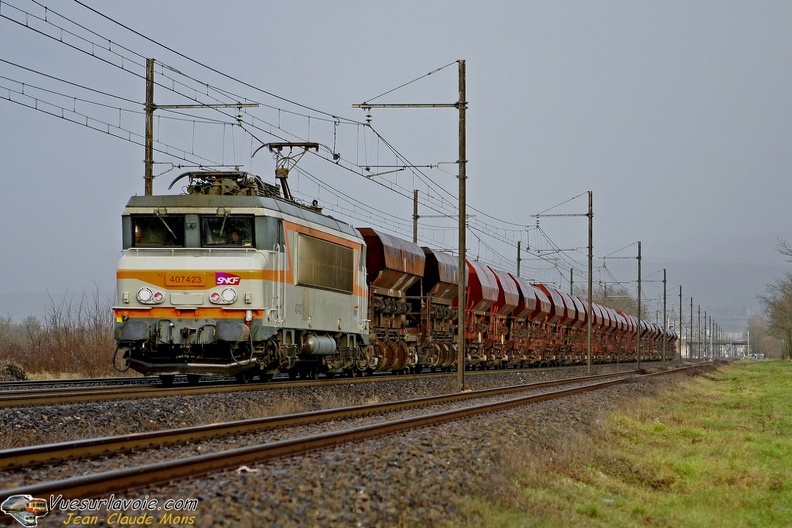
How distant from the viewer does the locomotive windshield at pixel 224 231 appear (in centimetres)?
1989

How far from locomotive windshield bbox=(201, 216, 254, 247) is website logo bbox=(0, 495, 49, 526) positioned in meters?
13.0

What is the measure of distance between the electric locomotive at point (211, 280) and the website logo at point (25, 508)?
12038mm

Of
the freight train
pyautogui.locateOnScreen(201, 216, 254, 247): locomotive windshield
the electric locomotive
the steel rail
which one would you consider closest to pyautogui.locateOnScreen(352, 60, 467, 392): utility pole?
the freight train

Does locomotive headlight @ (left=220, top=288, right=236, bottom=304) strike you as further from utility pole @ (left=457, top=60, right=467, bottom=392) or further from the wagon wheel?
the wagon wheel

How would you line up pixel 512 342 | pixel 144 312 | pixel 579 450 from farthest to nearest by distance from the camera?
pixel 512 342 → pixel 144 312 → pixel 579 450

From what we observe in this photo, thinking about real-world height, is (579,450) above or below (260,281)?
below

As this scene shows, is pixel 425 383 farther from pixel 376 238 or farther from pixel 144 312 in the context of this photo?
pixel 144 312

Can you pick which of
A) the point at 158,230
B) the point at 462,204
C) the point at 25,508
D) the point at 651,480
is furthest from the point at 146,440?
the point at 462,204

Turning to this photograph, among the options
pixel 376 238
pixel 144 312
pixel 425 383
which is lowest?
pixel 425 383

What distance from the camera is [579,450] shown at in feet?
42.5

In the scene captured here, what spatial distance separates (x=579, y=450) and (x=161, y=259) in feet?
33.4

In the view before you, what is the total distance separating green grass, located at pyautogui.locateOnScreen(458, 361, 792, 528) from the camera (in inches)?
360

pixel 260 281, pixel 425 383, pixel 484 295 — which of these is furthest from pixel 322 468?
pixel 484 295

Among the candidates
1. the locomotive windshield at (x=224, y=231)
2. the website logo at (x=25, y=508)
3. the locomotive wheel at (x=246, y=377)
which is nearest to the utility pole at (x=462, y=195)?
the locomotive wheel at (x=246, y=377)
